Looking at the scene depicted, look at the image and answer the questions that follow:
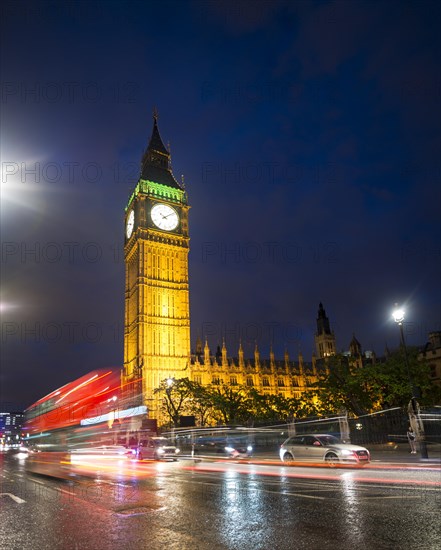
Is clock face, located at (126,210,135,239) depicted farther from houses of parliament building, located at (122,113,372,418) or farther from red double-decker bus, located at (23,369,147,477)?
red double-decker bus, located at (23,369,147,477)

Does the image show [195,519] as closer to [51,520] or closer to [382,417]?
[51,520]

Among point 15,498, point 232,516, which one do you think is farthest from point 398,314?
point 15,498

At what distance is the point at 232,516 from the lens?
744 centimetres

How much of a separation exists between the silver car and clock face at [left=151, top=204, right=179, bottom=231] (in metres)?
70.7

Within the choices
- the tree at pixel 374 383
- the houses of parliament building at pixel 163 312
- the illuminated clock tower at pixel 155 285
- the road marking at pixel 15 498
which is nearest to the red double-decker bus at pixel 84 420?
the tree at pixel 374 383

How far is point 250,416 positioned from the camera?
184 feet

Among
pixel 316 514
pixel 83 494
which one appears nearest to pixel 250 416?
pixel 83 494

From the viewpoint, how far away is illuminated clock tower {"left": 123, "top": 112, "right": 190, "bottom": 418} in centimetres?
7669

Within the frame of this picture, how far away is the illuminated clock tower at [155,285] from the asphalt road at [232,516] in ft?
211

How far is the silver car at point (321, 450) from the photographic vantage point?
16641 millimetres

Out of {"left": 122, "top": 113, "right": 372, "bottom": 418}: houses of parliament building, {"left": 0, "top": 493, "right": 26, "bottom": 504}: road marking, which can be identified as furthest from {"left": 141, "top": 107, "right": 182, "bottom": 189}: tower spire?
{"left": 0, "top": 493, "right": 26, "bottom": 504}: road marking

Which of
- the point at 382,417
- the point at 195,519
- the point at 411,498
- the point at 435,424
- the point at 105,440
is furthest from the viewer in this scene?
the point at 105,440

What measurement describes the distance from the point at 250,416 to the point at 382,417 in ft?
97.0

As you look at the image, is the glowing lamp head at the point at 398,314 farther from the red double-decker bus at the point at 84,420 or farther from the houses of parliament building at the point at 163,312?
the houses of parliament building at the point at 163,312
